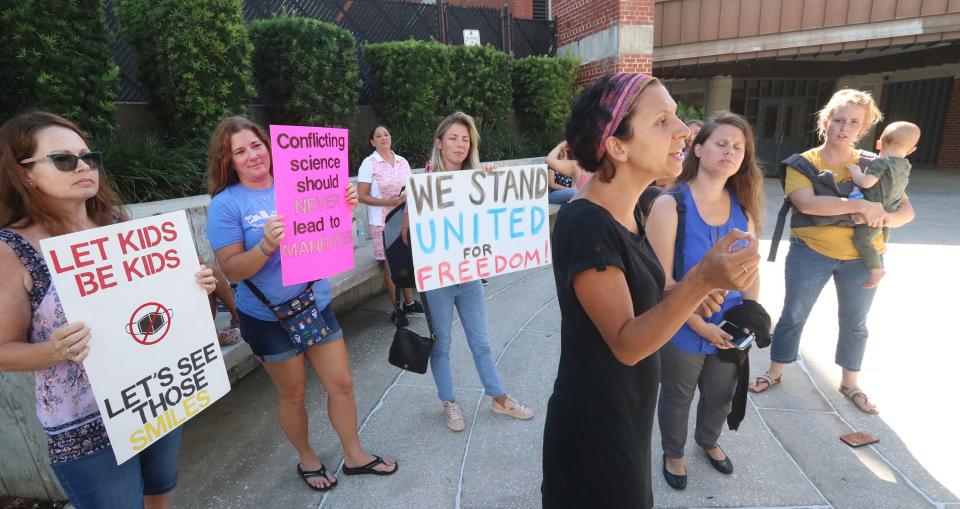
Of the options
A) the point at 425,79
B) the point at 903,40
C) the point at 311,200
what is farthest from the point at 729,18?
the point at 311,200

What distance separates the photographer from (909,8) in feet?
36.7

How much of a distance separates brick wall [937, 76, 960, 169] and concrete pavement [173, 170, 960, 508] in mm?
17390

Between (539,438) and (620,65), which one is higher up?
(620,65)

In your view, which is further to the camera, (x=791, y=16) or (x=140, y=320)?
(x=791, y=16)

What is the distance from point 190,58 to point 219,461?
4294 millimetres

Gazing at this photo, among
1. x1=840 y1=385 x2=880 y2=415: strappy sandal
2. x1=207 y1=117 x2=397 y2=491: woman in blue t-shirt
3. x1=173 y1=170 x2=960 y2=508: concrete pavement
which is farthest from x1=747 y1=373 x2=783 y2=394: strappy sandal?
x1=207 y1=117 x2=397 y2=491: woman in blue t-shirt

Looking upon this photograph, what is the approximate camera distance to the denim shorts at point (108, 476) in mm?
1721

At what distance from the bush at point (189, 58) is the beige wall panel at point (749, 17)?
39.8ft

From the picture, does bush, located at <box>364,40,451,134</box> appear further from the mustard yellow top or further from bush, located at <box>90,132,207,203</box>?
the mustard yellow top

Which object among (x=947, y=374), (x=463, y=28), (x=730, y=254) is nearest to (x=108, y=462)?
(x=730, y=254)

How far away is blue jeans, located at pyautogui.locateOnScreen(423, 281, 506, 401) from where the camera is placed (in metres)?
3.13

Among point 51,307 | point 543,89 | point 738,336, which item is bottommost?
point 738,336

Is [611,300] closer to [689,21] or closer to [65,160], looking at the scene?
[65,160]

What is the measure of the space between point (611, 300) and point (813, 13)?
14.5 m
